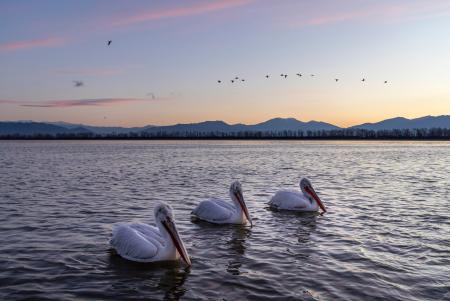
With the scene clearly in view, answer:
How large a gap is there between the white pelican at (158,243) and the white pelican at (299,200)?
21.5 feet

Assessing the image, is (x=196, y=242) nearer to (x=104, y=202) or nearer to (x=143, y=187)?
(x=104, y=202)

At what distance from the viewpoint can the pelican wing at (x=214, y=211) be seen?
1303cm

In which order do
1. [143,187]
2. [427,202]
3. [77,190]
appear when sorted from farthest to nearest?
[143,187] → [77,190] → [427,202]

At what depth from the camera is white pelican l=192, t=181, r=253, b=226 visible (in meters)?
12.9

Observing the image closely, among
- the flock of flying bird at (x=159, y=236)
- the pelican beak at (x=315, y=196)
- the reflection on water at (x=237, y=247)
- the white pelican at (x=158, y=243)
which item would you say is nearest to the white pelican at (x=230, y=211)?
the flock of flying bird at (x=159, y=236)

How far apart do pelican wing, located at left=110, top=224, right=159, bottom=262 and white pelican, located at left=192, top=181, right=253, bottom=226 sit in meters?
3.20

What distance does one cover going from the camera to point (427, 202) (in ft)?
56.1

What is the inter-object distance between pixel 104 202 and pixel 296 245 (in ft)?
28.2

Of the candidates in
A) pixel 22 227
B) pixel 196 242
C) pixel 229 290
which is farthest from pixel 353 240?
pixel 22 227

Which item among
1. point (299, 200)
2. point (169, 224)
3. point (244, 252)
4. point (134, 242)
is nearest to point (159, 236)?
point (134, 242)

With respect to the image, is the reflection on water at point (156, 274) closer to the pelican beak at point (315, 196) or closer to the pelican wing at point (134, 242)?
the pelican wing at point (134, 242)

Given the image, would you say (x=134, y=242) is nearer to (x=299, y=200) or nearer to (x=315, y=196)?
(x=299, y=200)

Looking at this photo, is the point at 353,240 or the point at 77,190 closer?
the point at 353,240

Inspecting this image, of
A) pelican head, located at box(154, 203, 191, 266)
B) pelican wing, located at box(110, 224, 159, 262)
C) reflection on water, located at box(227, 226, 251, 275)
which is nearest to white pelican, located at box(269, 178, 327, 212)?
reflection on water, located at box(227, 226, 251, 275)
